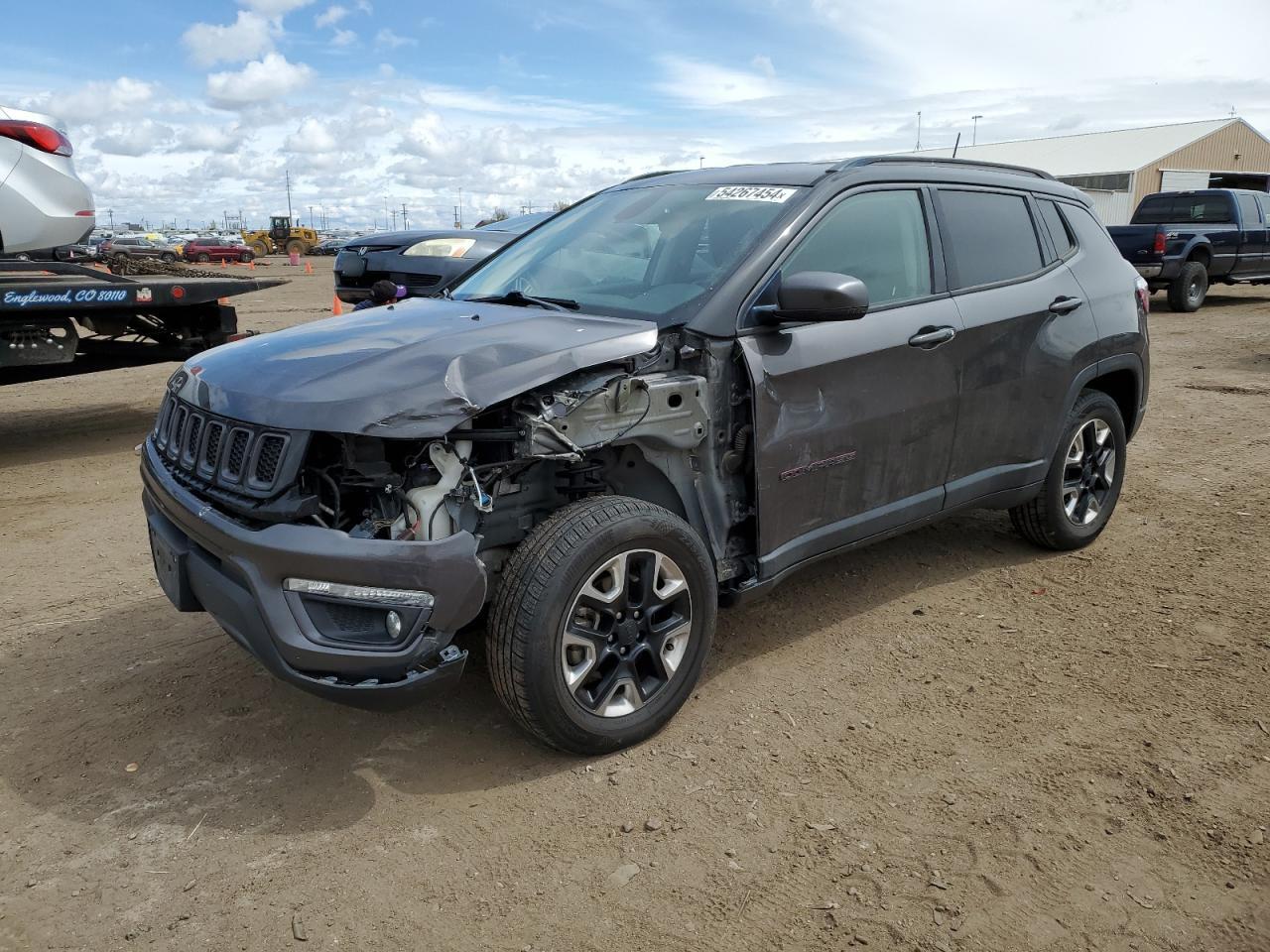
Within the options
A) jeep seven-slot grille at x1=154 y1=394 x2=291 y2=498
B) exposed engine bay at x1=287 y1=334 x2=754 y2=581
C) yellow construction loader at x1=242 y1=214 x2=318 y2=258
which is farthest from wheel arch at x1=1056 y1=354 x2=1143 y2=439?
yellow construction loader at x1=242 y1=214 x2=318 y2=258

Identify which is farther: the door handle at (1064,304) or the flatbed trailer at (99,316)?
the flatbed trailer at (99,316)

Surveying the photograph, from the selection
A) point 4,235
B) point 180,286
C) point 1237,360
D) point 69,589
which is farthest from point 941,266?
point 1237,360

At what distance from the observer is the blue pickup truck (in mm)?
15625

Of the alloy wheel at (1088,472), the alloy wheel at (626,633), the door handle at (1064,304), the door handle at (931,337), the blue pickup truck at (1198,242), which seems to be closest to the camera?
the alloy wheel at (626,633)

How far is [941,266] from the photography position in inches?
162

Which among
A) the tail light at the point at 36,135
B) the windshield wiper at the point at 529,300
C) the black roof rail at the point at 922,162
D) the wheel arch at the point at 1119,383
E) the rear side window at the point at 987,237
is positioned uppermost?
the tail light at the point at 36,135

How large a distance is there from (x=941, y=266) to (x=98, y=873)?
11.8 feet

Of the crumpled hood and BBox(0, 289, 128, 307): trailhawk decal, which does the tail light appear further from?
the crumpled hood

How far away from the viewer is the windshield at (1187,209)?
16.2 meters

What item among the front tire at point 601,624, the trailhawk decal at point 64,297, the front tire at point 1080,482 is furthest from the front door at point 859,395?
the trailhawk decal at point 64,297

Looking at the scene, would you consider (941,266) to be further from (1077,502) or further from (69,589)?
(69,589)

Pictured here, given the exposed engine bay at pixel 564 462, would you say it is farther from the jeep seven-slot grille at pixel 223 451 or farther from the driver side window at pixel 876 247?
the driver side window at pixel 876 247

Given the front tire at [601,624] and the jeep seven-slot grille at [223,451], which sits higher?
the jeep seven-slot grille at [223,451]

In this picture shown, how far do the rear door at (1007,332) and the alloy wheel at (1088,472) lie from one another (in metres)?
0.34
